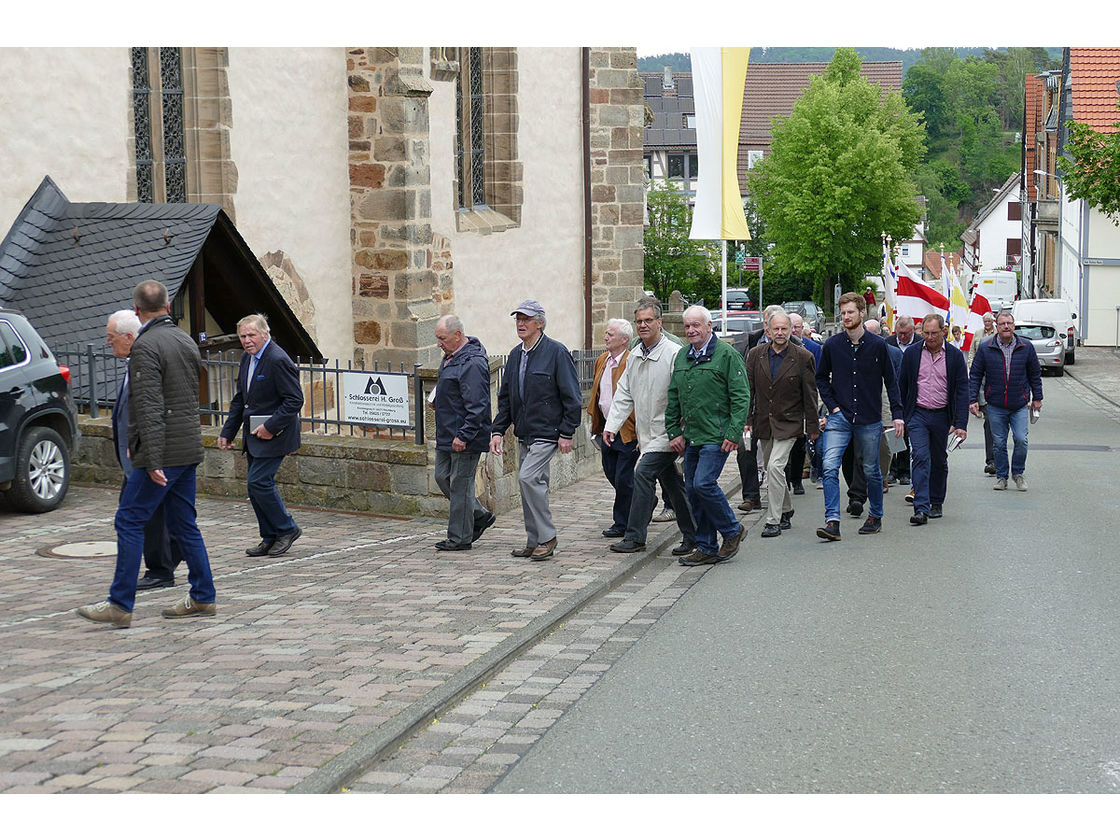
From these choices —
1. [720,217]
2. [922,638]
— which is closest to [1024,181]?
[720,217]

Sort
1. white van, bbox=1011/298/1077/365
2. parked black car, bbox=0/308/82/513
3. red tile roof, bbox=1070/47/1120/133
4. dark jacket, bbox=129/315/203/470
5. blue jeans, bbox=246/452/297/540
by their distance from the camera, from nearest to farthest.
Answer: dark jacket, bbox=129/315/203/470, blue jeans, bbox=246/452/297/540, parked black car, bbox=0/308/82/513, white van, bbox=1011/298/1077/365, red tile roof, bbox=1070/47/1120/133

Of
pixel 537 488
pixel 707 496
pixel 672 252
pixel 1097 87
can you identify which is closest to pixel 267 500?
pixel 537 488

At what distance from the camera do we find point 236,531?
11086mm

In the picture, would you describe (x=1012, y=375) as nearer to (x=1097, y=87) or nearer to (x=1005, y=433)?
(x=1005, y=433)

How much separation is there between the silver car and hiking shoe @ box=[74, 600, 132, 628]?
3223 centimetres

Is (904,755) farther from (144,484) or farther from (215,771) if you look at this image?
(144,484)

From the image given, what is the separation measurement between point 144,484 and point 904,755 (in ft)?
13.7

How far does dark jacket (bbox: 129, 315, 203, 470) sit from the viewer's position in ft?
24.4

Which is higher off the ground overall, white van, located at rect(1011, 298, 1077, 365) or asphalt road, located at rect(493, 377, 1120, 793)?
white van, located at rect(1011, 298, 1077, 365)

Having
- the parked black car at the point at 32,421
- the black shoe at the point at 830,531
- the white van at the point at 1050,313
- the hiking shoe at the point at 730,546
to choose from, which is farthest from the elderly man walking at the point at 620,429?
the white van at the point at 1050,313

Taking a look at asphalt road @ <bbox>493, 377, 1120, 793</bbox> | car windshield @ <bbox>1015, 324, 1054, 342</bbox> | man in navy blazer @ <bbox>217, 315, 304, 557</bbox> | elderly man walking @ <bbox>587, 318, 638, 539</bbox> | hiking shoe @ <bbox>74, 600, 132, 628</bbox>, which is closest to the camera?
asphalt road @ <bbox>493, 377, 1120, 793</bbox>

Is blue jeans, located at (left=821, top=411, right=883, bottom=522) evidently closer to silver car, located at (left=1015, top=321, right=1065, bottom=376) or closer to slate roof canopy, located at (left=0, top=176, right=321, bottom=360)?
slate roof canopy, located at (left=0, top=176, right=321, bottom=360)

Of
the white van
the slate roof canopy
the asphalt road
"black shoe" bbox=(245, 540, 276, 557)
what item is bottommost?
the asphalt road

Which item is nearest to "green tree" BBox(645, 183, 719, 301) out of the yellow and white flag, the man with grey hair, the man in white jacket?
the yellow and white flag
